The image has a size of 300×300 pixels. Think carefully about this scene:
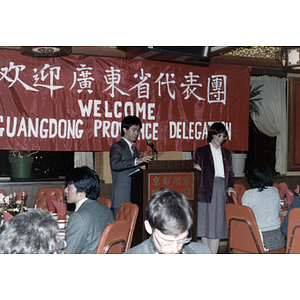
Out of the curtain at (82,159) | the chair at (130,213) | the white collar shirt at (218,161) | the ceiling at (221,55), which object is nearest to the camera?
the chair at (130,213)

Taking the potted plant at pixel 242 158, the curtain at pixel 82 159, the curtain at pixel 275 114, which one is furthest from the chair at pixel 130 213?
the curtain at pixel 275 114

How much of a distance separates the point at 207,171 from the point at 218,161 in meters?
0.16

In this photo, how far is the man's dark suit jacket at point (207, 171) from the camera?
11.8ft

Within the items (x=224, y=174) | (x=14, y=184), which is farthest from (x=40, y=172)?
(x=224, y=174)

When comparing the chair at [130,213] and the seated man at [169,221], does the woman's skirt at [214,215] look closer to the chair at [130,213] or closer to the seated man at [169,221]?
the chair at [130,213]

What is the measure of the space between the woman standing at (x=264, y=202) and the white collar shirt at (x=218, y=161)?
79 centimetres

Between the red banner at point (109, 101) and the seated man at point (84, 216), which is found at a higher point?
the red banner at point (109, 101)

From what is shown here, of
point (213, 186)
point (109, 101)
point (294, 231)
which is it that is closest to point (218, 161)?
point (213, 186)

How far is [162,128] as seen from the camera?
4797 mm

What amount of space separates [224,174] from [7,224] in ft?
8.68

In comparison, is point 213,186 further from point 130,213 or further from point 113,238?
point 113,238

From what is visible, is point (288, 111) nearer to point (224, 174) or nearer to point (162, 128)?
point (162, 128)

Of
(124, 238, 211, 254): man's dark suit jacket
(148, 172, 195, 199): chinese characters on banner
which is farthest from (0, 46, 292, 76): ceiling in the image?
(124, 238, 211, 254): man's dark suit jacket

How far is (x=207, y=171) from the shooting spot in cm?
363
